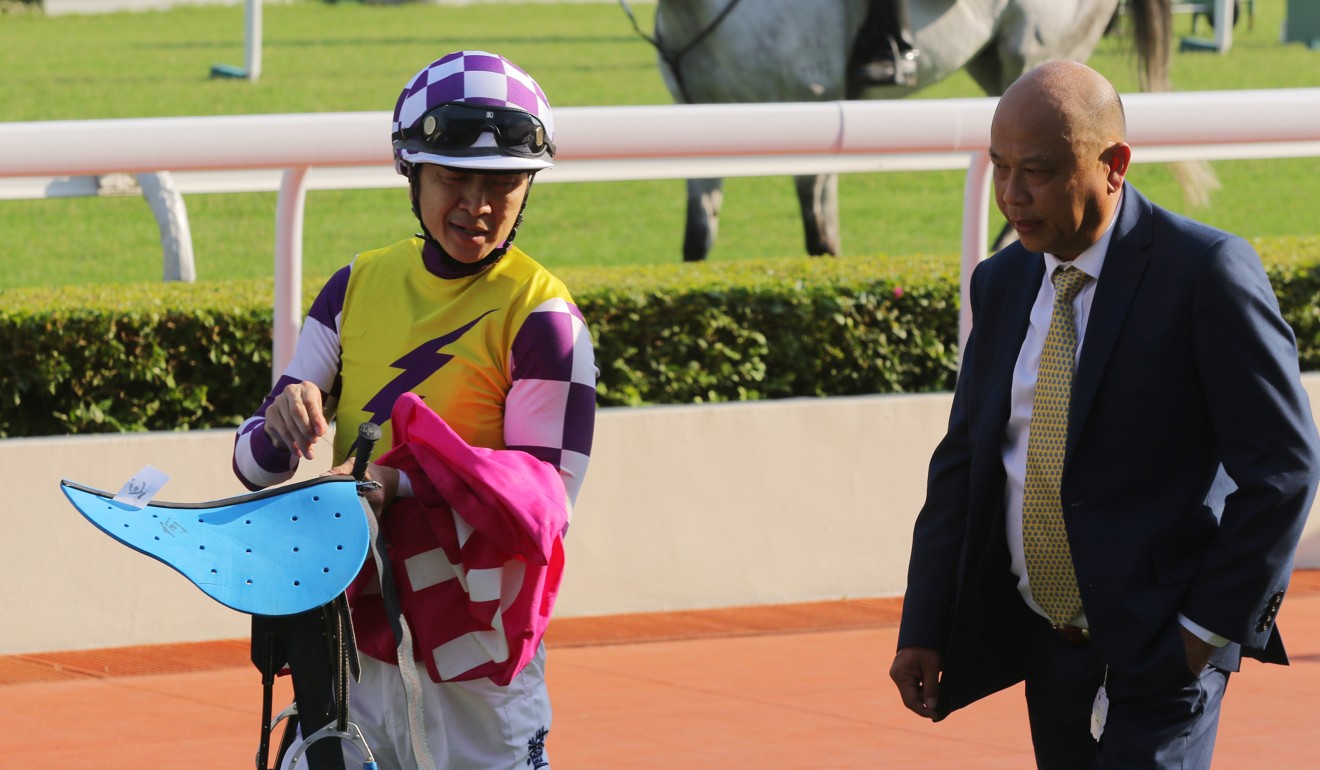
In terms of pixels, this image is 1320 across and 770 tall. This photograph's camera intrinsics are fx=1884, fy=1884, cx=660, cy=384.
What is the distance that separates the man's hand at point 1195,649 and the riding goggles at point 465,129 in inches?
44.0

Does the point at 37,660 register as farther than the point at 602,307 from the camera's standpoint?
No

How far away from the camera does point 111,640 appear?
5.11 metres

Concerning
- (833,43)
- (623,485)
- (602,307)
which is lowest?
(623,485)

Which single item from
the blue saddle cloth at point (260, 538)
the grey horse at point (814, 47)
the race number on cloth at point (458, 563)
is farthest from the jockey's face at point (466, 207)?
the grey horse at point (814, 47)

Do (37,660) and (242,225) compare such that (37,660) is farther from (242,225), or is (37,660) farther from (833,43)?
(242,225)

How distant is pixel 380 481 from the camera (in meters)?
2.48

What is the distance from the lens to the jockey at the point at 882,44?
9.88 metres

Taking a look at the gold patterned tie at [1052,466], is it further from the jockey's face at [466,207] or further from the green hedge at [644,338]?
the green hedge at [644,338]

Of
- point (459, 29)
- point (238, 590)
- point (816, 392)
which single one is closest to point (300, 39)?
point (459, 29)

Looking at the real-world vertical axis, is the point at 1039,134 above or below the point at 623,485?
above

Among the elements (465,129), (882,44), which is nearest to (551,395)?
(465,129)

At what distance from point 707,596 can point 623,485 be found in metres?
0.44

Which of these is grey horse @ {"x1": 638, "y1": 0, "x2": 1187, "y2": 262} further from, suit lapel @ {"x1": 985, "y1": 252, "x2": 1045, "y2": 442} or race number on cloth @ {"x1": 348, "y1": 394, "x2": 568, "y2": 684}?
race number on cloth @ {"x1": 348, "y1": 394, "x2": 568, "y2": 684}

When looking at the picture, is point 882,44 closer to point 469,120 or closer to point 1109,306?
point 1109,306
